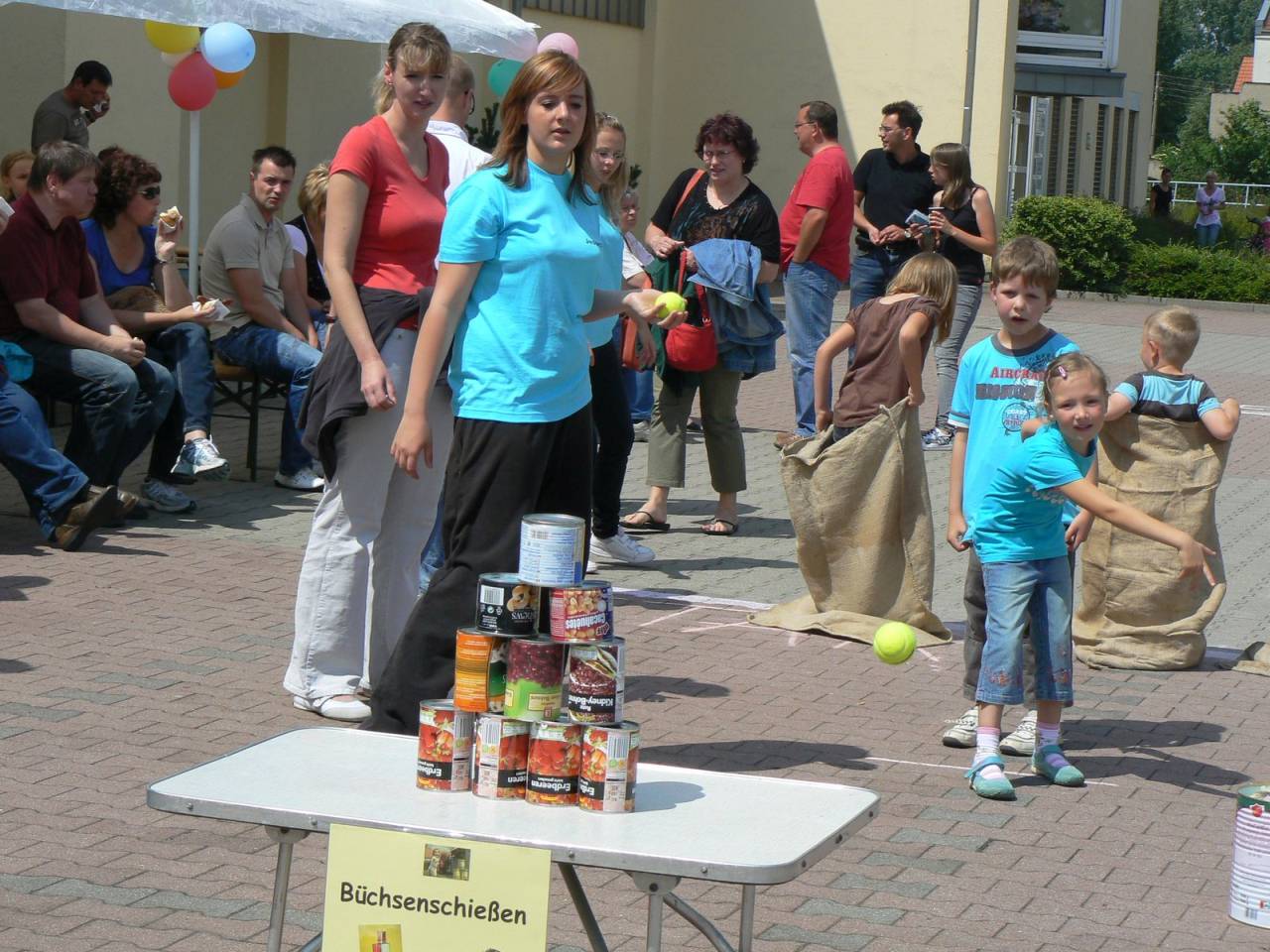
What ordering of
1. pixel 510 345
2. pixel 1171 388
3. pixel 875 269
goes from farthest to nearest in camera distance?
pixel 875 269 → pixel 1171 388 → pixel 510 345

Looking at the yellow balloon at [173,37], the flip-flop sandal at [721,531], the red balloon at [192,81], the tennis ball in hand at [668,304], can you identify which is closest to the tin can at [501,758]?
the tennis ball in hand at [668,304]

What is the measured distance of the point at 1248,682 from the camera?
23.1 ft

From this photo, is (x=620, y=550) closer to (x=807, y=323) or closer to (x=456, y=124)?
(x=456, y=124)

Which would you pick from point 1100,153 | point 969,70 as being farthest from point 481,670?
point 1100,153

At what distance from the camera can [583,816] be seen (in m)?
3.36

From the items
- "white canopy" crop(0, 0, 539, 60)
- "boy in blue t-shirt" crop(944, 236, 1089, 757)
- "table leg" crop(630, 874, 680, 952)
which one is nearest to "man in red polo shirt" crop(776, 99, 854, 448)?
"white canopy" crop(0, 0, 539, 60)

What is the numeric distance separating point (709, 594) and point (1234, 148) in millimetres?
61080

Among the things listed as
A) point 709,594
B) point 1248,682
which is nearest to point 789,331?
point 709,594

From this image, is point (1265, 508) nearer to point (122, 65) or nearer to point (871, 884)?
point (871, 884)

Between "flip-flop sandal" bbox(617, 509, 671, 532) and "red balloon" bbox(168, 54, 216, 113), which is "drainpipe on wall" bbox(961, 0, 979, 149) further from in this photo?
"flip-flop sandal" bbox(617, 509, 671, 532)

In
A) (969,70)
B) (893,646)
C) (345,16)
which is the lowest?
(893,646)

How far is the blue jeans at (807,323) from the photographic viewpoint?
11453 millimetres

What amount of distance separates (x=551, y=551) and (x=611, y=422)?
14.7ft

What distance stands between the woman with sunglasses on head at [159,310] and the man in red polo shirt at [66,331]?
52cm
